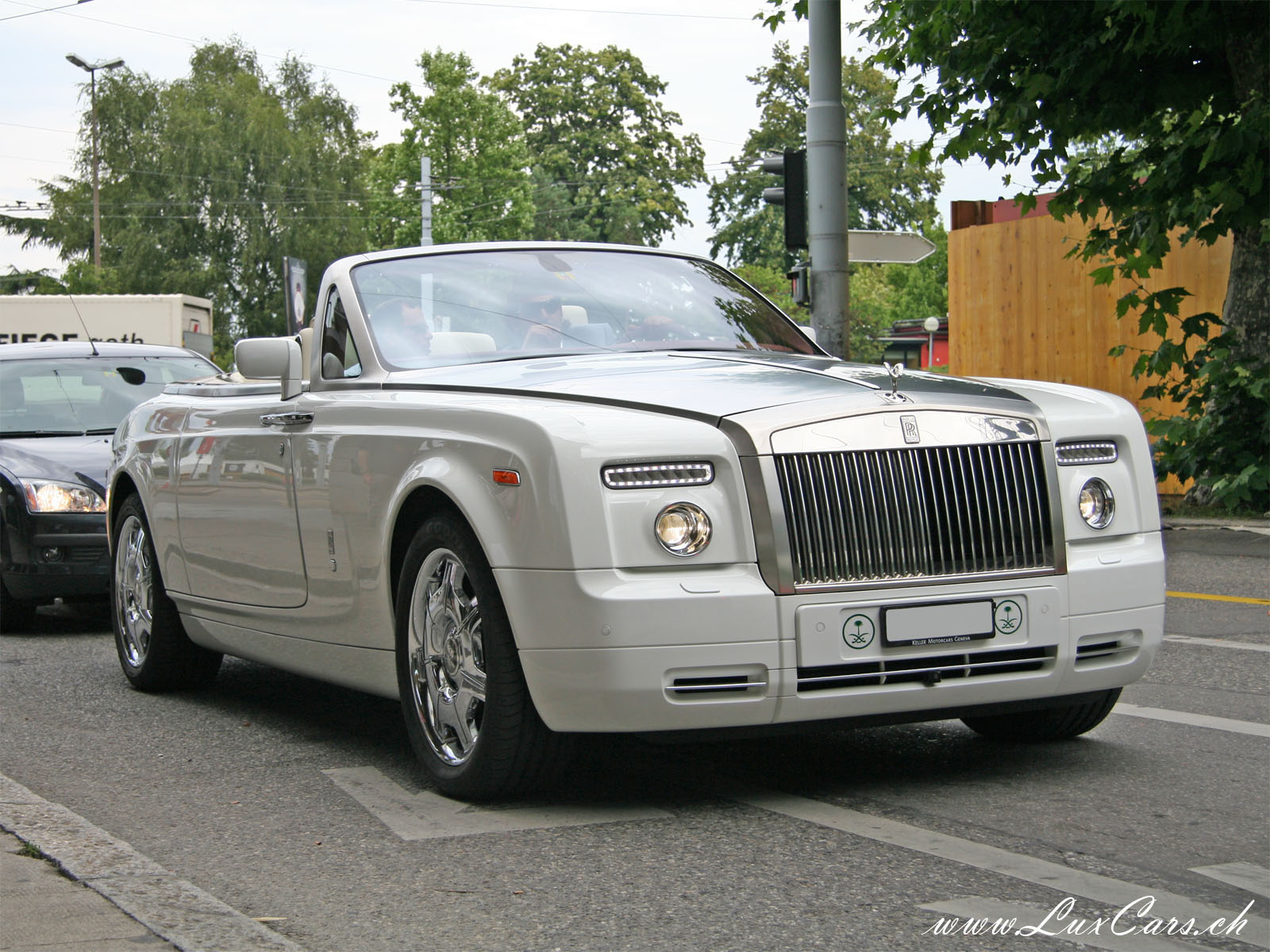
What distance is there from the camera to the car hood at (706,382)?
477 centimetres

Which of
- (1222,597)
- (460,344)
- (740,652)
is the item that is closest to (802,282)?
(1222,597)

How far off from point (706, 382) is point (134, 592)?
366 cm

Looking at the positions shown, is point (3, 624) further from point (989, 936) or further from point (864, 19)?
point (864, 19)

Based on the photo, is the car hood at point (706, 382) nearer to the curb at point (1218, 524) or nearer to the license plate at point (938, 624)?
the license plate at point (938, 624)

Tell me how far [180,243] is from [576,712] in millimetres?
64283

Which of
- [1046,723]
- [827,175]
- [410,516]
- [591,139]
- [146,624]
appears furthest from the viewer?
[591,139]

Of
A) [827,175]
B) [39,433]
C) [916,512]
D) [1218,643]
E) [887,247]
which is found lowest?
[1218,643]

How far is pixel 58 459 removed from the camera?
32.2ft

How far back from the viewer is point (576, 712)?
455 centimetres

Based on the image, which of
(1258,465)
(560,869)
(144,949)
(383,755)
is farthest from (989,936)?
(1258,465)

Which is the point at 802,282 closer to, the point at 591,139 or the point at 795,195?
the point at 795,195

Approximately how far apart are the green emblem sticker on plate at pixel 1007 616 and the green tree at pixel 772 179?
69865mm

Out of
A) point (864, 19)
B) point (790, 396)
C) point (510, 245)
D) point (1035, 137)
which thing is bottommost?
point (790, 396)

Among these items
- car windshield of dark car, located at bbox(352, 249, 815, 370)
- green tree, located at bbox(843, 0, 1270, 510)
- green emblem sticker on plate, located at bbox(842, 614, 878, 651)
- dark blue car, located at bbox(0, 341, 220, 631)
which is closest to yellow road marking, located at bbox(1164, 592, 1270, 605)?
green tree, located at bbox(843, 0, 1270, 510)
